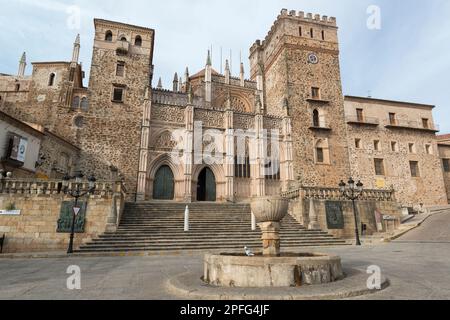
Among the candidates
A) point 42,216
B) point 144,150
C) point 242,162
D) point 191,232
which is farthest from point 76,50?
point 191,232

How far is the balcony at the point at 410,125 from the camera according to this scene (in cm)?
2864

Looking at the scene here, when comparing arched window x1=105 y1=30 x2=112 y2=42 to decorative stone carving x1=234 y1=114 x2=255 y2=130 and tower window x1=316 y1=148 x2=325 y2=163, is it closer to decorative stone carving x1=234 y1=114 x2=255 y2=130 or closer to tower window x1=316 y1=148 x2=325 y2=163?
decorative stone carving x1=234 y1=114 x2=255 y2=130

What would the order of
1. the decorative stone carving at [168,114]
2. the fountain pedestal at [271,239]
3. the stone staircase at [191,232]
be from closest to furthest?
the fountain pedestal at [271,239] < the stone staircase at [191,232] < the decorative stone carving at [168,114]

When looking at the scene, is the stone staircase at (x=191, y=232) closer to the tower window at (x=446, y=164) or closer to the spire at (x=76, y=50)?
the tower window at (x=446, y=164)

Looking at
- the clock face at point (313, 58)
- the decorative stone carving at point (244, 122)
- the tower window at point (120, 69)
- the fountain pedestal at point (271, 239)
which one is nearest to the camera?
the fountain pedestal at point (271, 239)

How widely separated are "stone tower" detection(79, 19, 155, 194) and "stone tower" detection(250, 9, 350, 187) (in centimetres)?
1378

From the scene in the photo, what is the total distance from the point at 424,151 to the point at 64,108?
118 ft

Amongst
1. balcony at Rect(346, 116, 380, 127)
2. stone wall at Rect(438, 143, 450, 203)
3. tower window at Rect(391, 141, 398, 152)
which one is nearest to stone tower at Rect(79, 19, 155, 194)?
balcony at Rect(346, 116, 380, 127)

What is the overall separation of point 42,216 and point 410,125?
111 ft

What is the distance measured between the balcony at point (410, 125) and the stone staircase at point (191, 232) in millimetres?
18278

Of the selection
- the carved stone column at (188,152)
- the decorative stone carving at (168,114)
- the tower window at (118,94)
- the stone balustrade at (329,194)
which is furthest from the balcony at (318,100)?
the tower window at (118,94)

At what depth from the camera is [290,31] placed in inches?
1147

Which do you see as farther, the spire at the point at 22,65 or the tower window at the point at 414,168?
the spire at the point at 22,65

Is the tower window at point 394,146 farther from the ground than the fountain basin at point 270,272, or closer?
farther from the ground
